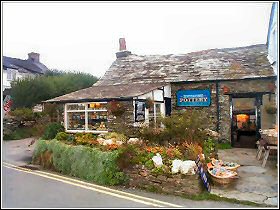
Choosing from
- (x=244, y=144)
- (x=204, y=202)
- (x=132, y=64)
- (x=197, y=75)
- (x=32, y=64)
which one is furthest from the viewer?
(x=32, y=64)

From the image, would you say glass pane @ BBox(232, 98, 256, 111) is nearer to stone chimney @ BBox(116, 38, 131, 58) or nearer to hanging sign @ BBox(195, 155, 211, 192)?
stone chimney @ BBox(116, 38, 131, 58)

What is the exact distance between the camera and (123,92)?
44.6 feet

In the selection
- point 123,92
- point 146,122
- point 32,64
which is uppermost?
point 32,64

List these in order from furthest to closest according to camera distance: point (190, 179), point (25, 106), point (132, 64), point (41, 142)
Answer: point (25, 106)
point (132, 64)
point (41, 142)
point (190, 179)

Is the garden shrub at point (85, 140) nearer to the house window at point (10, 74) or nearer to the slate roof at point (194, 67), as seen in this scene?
the slate roof at point (194, 67)

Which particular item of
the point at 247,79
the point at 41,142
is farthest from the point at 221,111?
the point at 41,142

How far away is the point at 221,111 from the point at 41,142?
9.22 meters

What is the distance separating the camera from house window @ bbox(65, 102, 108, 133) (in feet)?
44.1

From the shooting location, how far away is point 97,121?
13.7m

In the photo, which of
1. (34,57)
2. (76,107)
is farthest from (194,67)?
(34,57)

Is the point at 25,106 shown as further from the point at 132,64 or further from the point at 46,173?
the point at 46,173

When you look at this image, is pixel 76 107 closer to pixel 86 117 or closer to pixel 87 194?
pixel 86 117

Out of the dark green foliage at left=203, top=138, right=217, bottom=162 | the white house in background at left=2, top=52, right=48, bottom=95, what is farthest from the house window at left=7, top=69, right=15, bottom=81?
the dark green foliage at left=203, top=138, right=217, bottom=162

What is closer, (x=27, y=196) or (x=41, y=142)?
(x=27, y=196)
